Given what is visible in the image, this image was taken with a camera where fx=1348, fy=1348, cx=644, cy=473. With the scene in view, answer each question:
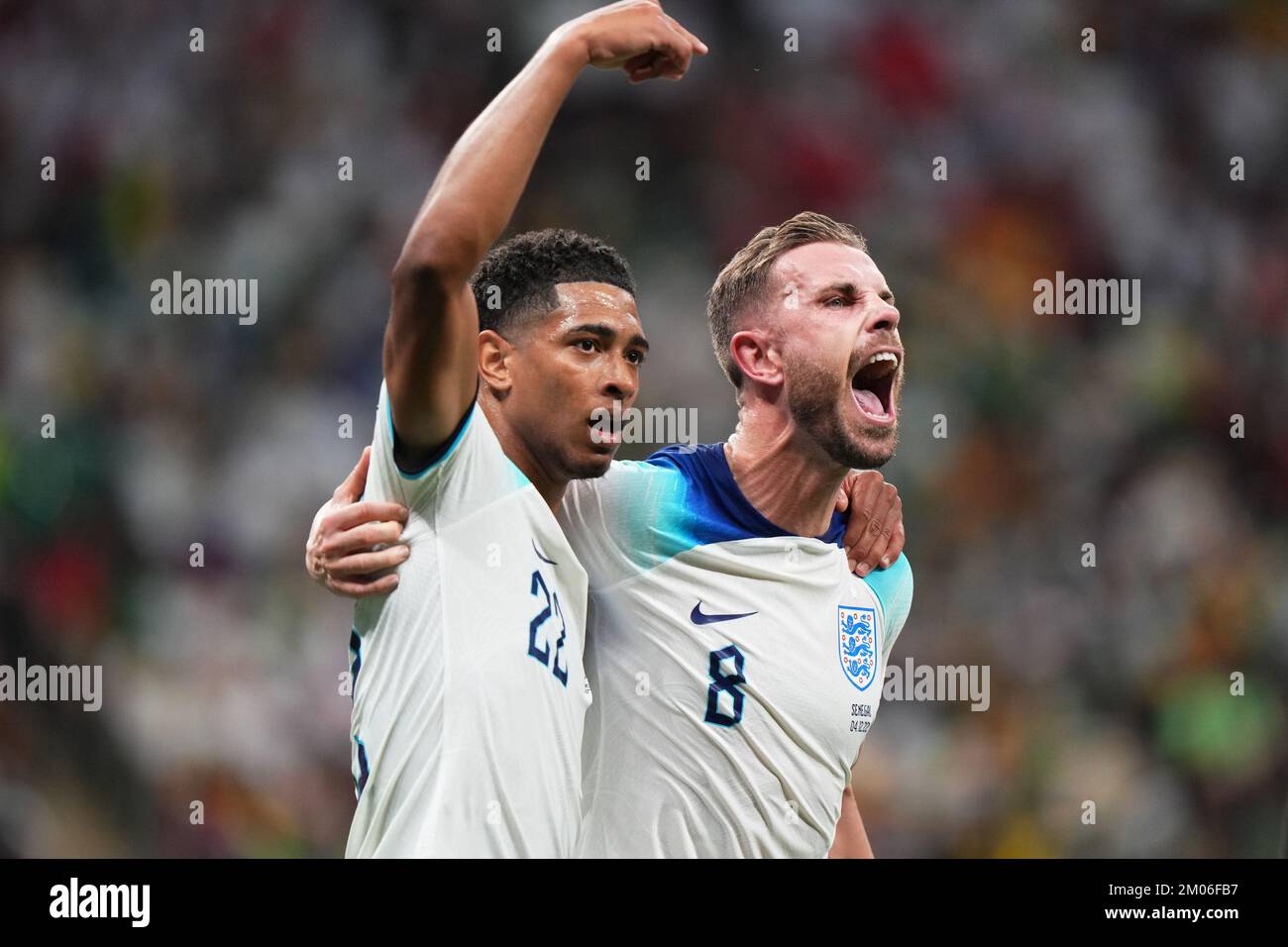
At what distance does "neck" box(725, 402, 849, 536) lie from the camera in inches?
142

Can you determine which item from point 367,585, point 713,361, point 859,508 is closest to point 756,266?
point 859,508

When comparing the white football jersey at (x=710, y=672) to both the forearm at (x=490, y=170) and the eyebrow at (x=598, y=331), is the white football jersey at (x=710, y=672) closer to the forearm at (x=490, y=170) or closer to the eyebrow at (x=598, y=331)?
the eyebrow at (x=598, y=331)

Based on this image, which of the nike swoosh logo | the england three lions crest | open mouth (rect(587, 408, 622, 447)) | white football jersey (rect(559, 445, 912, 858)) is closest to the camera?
open mouth (rect(587, 408, 622, 447))

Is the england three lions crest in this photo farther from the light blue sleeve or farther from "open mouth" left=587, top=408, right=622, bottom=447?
"open mouth" left=587, top=408, right=622, bottom=447

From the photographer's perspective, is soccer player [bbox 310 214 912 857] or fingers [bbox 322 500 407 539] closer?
fingers [bbox 322 500 407 539]

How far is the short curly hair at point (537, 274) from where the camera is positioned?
329 cm

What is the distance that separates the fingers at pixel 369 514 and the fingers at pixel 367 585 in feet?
0.30

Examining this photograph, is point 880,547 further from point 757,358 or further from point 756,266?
point 756,266

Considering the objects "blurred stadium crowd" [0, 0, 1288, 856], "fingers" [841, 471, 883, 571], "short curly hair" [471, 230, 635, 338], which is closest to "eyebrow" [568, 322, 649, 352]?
"short curly hair" [471, 230, 635, 338]

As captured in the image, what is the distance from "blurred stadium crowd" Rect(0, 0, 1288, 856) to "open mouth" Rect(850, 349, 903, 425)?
2459mm

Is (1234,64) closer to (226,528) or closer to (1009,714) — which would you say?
(1009,714)

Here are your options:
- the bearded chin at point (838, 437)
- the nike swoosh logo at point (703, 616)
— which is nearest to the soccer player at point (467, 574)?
the nike swoosh logo at point (703, 616)

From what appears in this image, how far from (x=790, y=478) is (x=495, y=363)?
2.88ft
